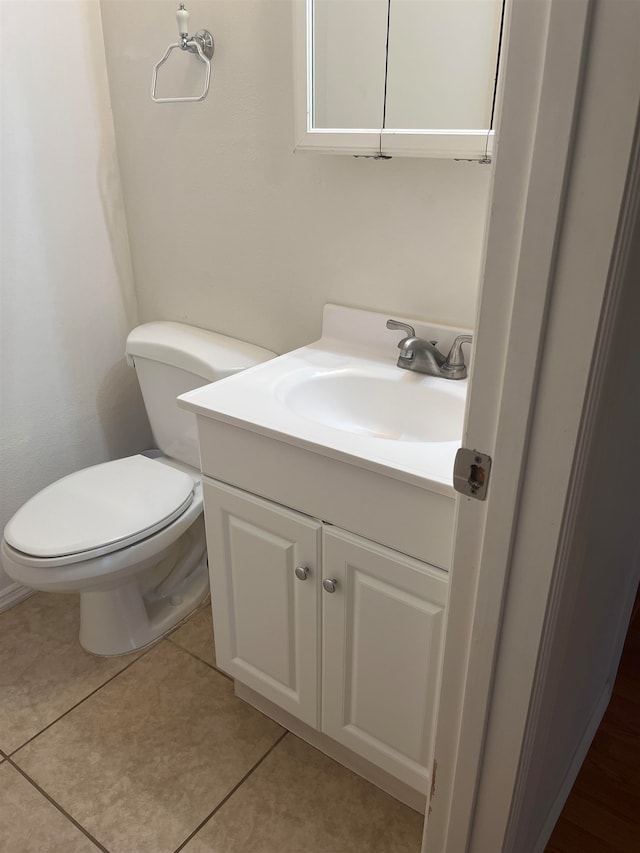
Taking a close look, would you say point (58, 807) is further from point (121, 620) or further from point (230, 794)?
point (121, 620)

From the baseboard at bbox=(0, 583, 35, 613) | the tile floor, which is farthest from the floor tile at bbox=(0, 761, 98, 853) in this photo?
the baseboard at bbox=(0, 583, 35, 613)

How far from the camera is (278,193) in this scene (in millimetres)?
1582

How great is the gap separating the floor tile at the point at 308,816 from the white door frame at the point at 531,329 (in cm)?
54

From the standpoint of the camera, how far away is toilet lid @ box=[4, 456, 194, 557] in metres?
1.51

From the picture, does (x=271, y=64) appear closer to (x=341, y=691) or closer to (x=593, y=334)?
(x=593, y=334)

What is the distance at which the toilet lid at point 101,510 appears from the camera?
1.51 m

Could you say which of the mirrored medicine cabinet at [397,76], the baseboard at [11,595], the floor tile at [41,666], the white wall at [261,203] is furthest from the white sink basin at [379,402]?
the baseboard at [11,595]

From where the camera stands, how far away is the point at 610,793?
4.68 feet

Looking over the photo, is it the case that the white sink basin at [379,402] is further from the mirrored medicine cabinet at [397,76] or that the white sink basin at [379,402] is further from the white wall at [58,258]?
the white wall at [58,258]

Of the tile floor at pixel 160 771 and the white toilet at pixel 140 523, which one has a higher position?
the white toilet at pixel 140 523

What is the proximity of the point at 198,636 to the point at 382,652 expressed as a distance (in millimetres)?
809

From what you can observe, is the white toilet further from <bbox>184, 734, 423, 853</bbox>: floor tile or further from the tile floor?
<bbox>184, 734, 423, 853</bbox>: floor tile

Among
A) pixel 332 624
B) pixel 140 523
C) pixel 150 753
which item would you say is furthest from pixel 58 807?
pixel 332 624

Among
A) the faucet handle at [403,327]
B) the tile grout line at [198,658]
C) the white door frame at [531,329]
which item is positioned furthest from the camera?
the tile grout line at [198,658]
